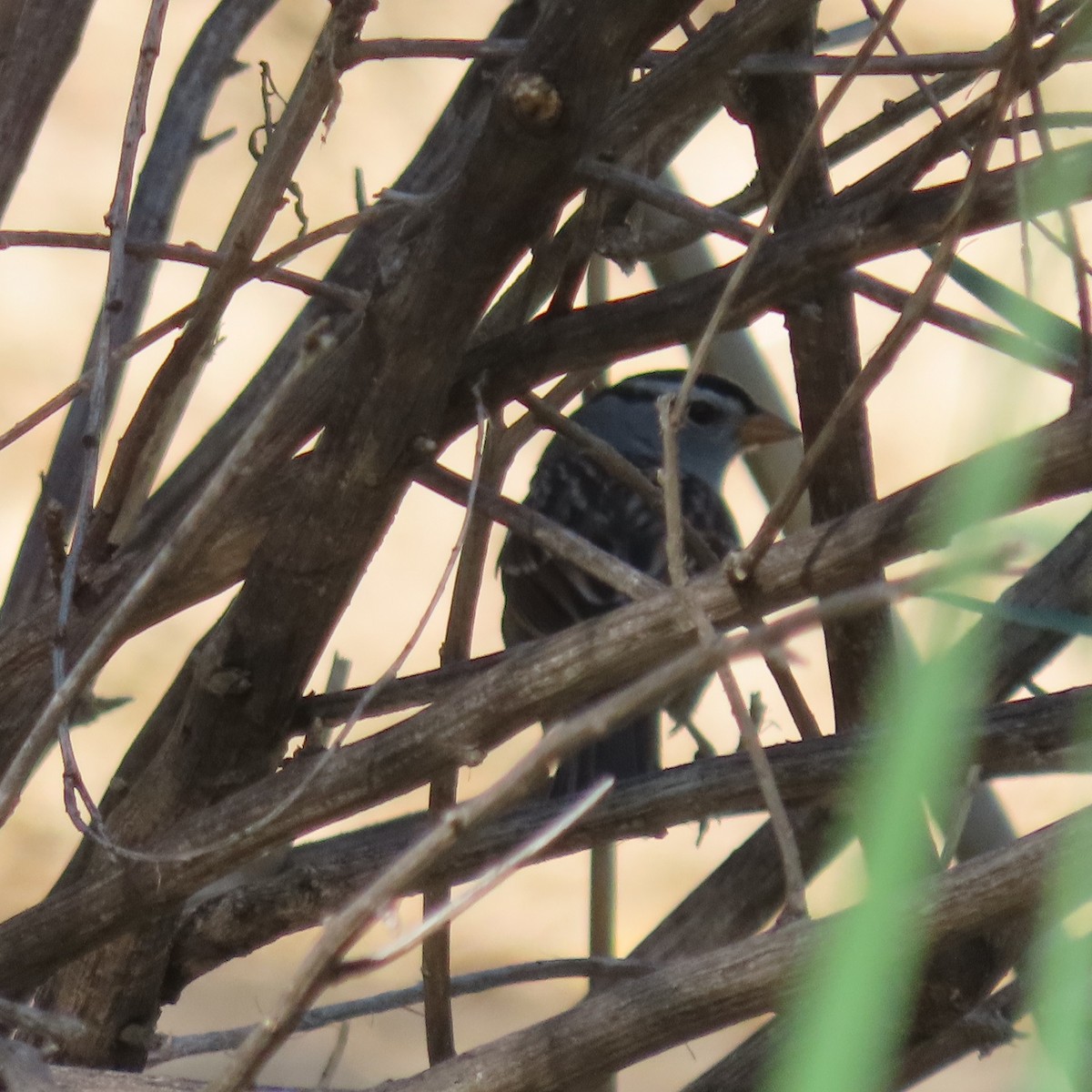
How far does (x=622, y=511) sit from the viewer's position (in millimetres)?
2836

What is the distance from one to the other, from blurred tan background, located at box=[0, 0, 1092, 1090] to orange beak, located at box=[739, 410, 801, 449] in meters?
0.10

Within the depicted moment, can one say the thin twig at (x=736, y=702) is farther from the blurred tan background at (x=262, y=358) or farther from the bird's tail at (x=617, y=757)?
the blurred tan background at (x=262, y=358)

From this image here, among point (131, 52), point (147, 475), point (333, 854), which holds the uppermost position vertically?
point (131, 52)

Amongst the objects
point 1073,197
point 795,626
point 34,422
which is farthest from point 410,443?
point 795,626

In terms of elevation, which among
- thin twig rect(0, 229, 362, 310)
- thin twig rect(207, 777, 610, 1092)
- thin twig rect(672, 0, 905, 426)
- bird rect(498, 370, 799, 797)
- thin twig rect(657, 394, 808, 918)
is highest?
bird rect(498, 370, 799, 797)

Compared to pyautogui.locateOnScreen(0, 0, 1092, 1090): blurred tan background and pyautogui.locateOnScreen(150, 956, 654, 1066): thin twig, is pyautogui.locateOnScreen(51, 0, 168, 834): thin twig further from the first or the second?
pyautogui.locateOnScreen(0, 0, 1092, 1090): blurred tan background

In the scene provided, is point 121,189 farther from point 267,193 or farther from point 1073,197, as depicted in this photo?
point 1073,197

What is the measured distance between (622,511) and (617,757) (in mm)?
637

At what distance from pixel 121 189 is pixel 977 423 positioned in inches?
35.7

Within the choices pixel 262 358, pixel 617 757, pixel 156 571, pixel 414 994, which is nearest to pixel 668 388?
pixel 262 358

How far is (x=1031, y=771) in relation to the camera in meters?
1.21

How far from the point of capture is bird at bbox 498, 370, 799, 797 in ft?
7.66

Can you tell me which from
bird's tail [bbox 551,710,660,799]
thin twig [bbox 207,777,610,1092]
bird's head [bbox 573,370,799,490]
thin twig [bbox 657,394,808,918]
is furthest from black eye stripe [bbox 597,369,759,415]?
thin twig [bbox 207,777,610,1092]

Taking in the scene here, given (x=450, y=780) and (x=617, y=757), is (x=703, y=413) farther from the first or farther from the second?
(x=450, y=780)
